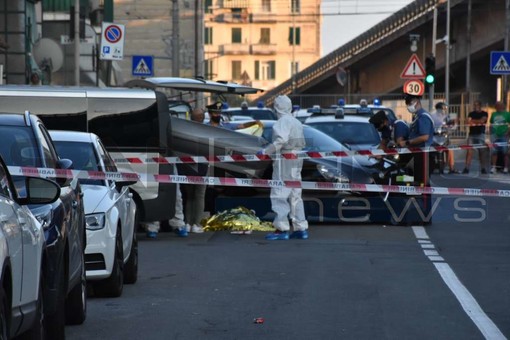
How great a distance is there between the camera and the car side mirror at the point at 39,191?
759cm

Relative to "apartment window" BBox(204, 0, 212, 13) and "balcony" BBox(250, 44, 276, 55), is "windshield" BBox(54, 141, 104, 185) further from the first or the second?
"balcony" BBox(250, 44, 276, 55)

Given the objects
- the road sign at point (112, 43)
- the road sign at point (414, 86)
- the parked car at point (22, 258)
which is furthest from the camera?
the road sign at point (414, 86)

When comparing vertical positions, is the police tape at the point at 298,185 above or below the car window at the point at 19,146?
below

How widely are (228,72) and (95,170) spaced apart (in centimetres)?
11991

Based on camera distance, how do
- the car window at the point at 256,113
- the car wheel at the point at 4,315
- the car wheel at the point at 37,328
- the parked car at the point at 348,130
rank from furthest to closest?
the car window at the point at 256,113 < the parked car at the point at 348,130 < the car wheel at the point at 37,328 < the car wheel at the point at 4,315

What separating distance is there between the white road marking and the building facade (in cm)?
11447

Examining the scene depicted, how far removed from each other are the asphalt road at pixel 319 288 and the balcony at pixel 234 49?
4435 inches

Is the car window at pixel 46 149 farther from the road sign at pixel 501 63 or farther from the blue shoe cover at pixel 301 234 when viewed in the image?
the road sign at pixel 501 63

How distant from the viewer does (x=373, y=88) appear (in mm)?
67688

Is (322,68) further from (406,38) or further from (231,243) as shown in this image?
(231,243)

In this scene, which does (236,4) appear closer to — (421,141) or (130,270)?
(421,141)

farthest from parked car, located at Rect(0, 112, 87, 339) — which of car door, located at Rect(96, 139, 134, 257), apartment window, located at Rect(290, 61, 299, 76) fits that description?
apartment window, located at Rect(290, 61, 299, 76)

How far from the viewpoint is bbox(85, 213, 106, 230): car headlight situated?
11.5 m

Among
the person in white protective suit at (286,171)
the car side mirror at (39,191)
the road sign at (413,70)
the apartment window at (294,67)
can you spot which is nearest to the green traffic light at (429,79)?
the road sign at (413,70)
